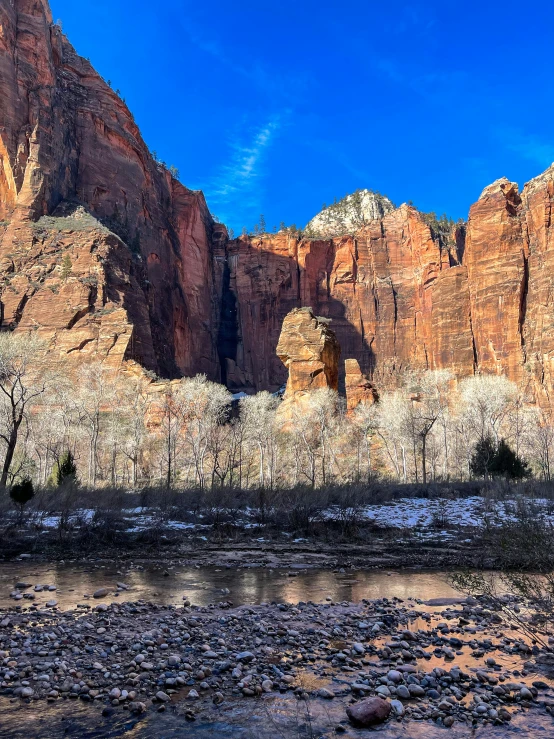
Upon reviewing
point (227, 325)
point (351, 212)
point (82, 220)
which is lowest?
point (227, 325)

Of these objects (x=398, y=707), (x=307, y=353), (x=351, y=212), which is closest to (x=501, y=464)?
(x=307, y=353)

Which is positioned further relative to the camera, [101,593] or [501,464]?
[501,464]

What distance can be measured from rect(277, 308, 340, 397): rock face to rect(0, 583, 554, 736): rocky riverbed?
52.7 metres

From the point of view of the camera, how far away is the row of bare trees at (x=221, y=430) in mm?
48781

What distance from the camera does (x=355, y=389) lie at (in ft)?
227

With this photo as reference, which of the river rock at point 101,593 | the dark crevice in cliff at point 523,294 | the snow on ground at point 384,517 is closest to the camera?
the river rock at point 101,593

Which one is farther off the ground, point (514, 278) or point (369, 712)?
point (514, 278)

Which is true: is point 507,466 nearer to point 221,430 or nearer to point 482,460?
point 482,460

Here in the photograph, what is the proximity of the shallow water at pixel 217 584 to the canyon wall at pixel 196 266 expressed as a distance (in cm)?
5065

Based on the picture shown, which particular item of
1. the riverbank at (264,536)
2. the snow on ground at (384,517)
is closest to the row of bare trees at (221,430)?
the snow on ground at (384,517)

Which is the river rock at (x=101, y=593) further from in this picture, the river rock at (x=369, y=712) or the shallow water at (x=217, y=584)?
the river rock at (x=369, y=712)

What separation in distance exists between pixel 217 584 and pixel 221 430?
40.1m

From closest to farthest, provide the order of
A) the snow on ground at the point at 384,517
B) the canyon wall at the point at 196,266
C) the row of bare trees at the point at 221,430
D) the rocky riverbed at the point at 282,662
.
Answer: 1. the rocky riverbed at the point at 282,662
2. the snow on ground at the point at 384,517
3. the row of bare trees at the point at 221,430
4. the canyon wall at the point at 196,266

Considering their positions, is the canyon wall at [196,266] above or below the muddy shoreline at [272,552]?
above
